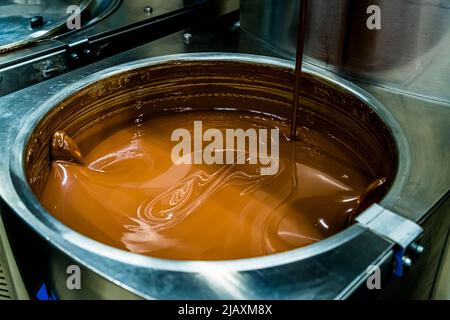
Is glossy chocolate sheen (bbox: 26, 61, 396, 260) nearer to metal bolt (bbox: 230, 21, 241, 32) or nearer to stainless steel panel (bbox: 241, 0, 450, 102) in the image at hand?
stainless steel panel (bbox: 241, 0, 450, 102)

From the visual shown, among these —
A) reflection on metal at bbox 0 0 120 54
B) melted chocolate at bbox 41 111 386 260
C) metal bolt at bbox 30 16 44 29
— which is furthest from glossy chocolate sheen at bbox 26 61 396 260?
metal bolt at bbox 30 16 44 29

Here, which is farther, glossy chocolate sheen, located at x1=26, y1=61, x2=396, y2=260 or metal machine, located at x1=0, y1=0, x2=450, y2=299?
glossy chocolate sheen, located at x1=26, y1=61, x2=396, y2=260

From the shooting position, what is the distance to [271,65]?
1779mm

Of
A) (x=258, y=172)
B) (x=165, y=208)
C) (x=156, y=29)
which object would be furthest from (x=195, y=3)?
(x=165, y=208)

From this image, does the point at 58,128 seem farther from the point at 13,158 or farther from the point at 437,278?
the point at 437,278

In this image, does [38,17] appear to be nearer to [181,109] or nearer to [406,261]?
[181,109]

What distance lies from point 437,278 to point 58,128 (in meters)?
1.24

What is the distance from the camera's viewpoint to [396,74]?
1599 mm

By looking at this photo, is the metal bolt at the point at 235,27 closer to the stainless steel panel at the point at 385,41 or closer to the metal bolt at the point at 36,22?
the stainless steel panel at the point at 385,41

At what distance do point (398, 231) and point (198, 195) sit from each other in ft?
2.13

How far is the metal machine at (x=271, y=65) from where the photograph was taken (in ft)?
3.28

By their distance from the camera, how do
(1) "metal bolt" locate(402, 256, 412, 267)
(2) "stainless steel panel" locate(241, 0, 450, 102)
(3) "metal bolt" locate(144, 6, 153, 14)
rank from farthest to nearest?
1. (3) "metal bolt" locate(144, 6, 153, 14)
2. (2) "stainless steel panel" locate(241, 0, 450, 102)
3. (1) "metal bolt" locate(402, 256, 412, 267)

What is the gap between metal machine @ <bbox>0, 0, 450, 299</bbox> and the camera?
999 millimetres

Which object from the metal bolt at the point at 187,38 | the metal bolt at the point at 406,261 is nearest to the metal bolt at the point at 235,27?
the metal bolt at the point at 187,38
